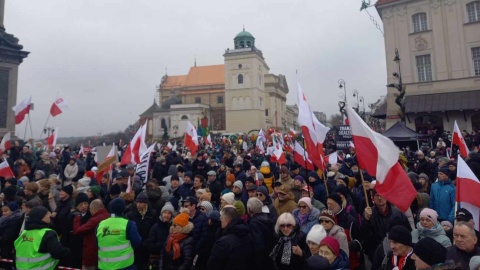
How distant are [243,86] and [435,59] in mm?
53059

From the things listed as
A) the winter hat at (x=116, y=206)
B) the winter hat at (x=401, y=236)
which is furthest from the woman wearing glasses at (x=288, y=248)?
the winter hat at (x=116, y=206)

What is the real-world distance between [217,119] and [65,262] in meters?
81.6

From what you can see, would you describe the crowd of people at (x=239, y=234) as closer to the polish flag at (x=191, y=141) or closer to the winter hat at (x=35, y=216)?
the winter hat at (x=35, y=216)

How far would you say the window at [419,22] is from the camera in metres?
27.6

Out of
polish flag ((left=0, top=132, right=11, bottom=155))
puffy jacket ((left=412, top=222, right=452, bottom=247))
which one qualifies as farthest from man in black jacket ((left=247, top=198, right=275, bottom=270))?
polish flag ((left=0, top=132, right=11, bottom=155))

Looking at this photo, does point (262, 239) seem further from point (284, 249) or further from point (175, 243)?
point (175, 243)

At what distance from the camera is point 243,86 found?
3068 inches

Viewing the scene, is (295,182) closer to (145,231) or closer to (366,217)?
(366,217)

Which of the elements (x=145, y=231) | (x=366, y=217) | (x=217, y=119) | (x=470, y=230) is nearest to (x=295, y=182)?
(x=366, y=217)

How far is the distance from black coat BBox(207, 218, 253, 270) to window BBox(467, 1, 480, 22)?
2898 centimetres

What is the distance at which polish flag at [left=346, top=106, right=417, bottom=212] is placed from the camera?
4.40m

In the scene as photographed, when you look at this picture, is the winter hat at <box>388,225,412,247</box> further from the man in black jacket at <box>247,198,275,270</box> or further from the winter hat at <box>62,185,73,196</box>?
the winter hat at <box>62,185,73,196</box>

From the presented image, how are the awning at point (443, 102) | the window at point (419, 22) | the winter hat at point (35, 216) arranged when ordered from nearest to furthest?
1. the winter hat at point (35, 216)
2. the awning at point (443, 102)
3. the window at point (419, 22)

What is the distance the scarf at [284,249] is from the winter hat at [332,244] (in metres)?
0.52
